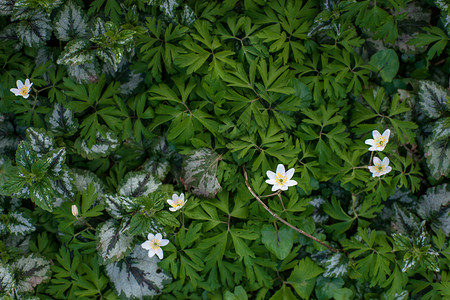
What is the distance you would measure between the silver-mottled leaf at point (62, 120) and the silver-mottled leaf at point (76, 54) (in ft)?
1.67

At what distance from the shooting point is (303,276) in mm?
3668

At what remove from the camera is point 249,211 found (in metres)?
3.58

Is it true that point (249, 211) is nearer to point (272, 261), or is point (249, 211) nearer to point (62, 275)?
point (272, 261)

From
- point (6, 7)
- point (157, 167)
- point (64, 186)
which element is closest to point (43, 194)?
point (64, 186)

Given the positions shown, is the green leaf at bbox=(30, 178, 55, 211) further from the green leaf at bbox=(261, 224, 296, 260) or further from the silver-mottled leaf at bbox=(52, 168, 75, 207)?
the green leaf at bbox=(261, 224, 296, 260)

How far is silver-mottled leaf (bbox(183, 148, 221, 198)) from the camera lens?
3488 mm

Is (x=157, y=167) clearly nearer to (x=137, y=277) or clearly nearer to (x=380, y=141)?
(x=137, y=277)

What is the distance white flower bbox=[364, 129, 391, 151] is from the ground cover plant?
0.03 feet

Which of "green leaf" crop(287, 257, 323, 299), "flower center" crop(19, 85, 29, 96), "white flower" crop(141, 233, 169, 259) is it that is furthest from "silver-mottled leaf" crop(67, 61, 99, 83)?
"green leaf" crop(287, 257, 323, 299)

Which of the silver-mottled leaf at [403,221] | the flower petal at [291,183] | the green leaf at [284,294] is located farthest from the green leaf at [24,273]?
the silver-mottled leaf at [403,221]

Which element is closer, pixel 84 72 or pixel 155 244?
pixel 155 244

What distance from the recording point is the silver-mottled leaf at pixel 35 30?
3477 mm

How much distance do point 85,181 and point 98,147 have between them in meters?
0.40

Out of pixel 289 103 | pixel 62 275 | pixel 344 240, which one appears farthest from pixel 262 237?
pixel 62 275
